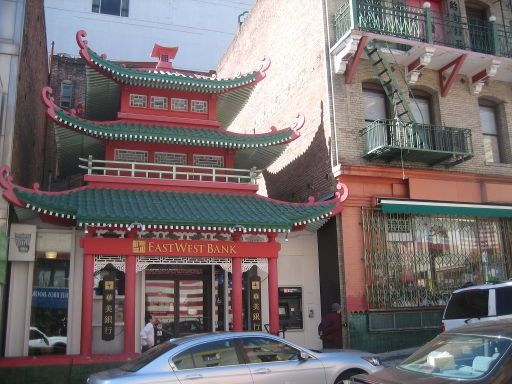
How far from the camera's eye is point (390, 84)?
17156 millimetres

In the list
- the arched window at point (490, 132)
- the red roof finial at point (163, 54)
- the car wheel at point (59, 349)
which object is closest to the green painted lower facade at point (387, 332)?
the arched window at point (490, 132)

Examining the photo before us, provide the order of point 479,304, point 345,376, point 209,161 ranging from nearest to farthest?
point 345,376 → point 479,304 → point 209,161

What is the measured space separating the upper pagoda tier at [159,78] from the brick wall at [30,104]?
1.88 m

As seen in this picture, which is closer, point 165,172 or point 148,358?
point 148,358

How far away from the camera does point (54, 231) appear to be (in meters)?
14.4

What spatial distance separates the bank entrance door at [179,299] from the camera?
51.6 feet

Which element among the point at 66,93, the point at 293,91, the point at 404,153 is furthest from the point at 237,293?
the point at 66,93

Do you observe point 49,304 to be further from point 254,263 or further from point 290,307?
point 290,307

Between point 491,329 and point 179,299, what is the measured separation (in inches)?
457

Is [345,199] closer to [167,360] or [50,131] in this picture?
[167,360]

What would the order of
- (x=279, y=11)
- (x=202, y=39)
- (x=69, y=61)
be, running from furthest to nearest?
(x=202, y=39), (x=69, y=61), (x=279, y=11)

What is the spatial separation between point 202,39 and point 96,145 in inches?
876

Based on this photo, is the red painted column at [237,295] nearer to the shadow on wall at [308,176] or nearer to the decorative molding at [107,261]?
the decorative molding at [107,261]

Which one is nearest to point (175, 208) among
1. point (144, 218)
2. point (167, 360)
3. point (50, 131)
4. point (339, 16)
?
point (144, 218)
